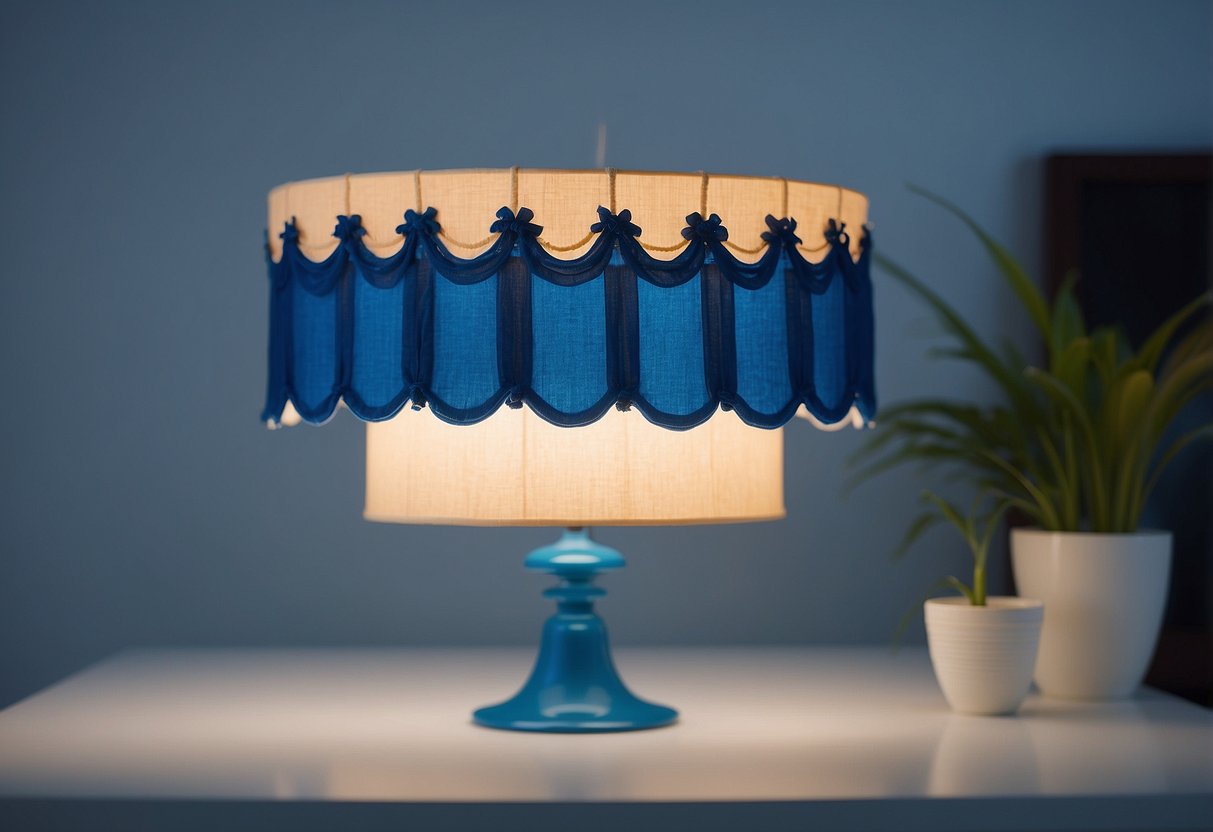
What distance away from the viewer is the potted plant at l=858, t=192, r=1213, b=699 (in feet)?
5.49

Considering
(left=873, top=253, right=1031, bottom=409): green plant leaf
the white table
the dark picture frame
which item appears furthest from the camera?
the dark picture frame

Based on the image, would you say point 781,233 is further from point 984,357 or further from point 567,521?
point 984,357

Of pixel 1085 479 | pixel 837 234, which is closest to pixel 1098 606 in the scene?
pixel 1085 479

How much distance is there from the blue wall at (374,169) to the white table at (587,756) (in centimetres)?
27

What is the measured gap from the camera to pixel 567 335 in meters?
1.29

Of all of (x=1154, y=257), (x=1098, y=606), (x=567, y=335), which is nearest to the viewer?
(x=567, y=335)

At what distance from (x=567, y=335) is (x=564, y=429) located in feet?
0.37

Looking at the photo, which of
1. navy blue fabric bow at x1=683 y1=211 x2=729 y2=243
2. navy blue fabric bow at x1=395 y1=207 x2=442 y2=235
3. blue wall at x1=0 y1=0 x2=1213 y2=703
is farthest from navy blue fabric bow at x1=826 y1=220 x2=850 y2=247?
blue wall at x1=0 y1=0 x2=1213 y2=703

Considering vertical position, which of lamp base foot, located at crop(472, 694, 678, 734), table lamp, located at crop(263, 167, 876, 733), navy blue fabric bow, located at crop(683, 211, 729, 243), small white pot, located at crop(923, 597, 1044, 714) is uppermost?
navy blue fabric bow, located at crop(683, 211, 729, 243)

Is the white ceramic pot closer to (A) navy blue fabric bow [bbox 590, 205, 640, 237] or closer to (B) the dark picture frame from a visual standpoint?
(B) the dark picture frame

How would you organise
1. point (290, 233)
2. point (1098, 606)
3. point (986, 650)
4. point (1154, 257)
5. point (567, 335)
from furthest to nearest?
point (1154, 257)
point (1098, 606)
point (986, 650)
point (290, 233)
point (567, 335)

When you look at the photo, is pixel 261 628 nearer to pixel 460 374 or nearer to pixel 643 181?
pixel 460 374

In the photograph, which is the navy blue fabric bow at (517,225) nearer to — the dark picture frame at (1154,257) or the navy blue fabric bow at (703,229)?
the navy blue fabric bow at (703,229)

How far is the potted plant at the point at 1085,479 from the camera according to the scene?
1.67 m
